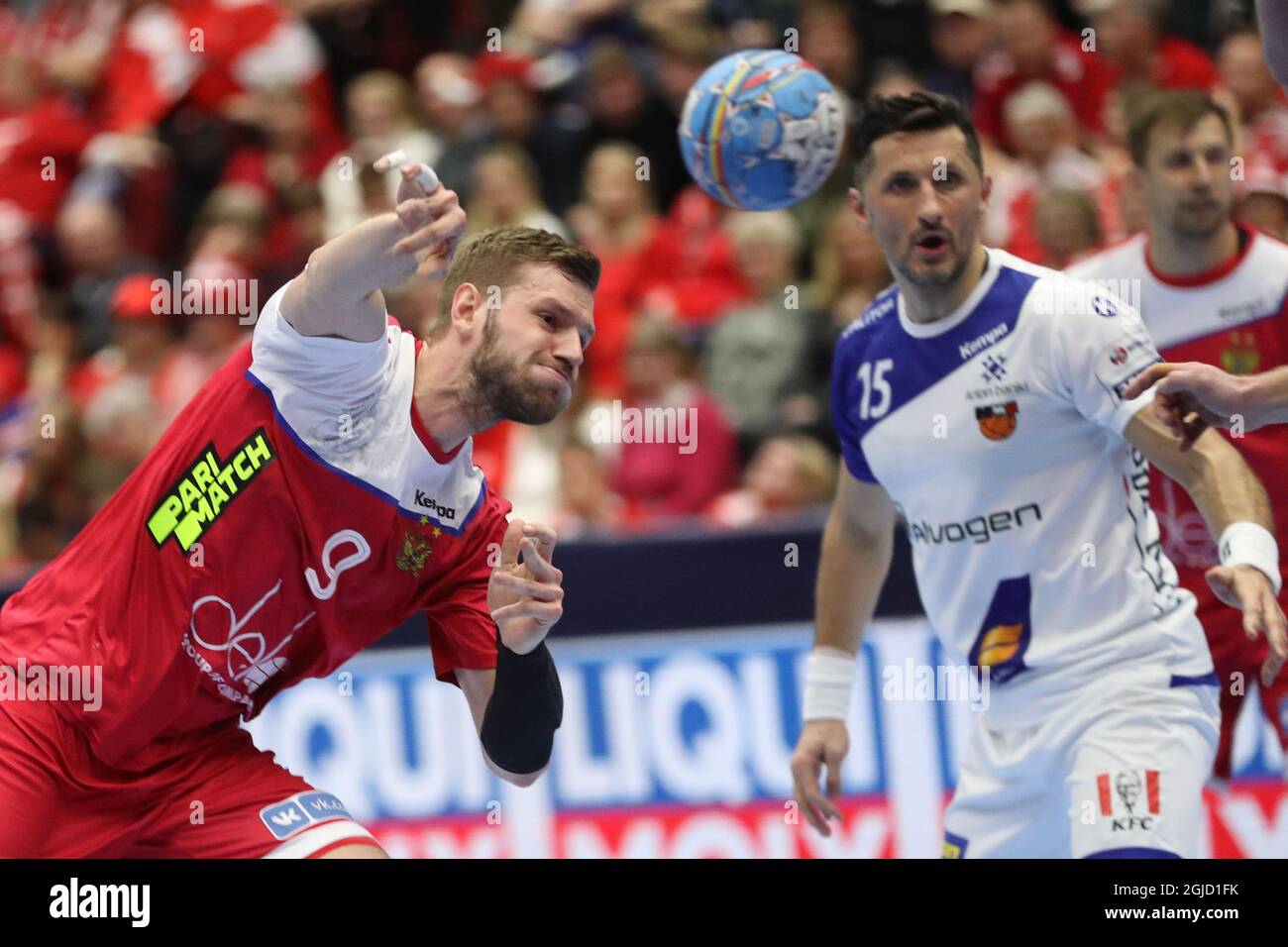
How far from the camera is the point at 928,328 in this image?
5.49 meters

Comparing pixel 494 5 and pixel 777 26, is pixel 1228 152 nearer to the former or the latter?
pixel 777 26

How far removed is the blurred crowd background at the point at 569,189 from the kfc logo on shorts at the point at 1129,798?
2.85m

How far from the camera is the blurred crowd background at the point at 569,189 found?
879 cm

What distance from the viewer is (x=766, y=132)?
5945mm

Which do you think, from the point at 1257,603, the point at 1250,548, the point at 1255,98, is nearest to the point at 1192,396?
the point at 1250,548

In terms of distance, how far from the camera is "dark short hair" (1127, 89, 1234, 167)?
6.48 metres

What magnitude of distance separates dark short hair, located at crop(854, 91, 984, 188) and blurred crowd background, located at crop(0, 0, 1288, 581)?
1702 millimetres

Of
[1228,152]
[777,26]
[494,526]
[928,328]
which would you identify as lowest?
[494,526]

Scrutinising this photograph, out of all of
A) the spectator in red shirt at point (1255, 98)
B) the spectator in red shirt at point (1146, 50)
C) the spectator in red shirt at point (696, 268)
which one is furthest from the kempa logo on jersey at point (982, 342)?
the spectator in red shirt at point (1146, 50)

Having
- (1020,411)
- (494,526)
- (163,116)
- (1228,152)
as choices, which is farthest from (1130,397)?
(163,116)
